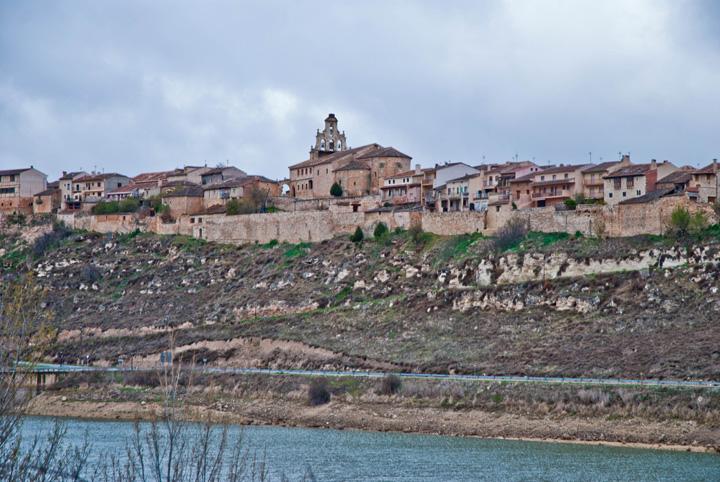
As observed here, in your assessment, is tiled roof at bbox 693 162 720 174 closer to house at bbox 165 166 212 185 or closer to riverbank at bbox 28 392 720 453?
riverbank at bbox 28 392 720 453

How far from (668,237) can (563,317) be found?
803cm

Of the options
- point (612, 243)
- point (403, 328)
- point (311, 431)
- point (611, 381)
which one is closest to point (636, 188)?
point (612, 243)

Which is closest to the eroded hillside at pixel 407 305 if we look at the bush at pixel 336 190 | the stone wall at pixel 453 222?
the stone wall at pixel 453 222

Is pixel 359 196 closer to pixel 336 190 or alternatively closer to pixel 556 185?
pixel 336 190

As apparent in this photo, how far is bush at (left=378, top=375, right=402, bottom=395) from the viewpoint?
5468cm

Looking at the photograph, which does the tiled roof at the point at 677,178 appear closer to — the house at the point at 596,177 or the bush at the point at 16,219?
the house at the point at 596,177

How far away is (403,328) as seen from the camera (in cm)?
6556

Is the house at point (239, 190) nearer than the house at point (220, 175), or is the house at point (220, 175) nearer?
the house at point (239, 190)

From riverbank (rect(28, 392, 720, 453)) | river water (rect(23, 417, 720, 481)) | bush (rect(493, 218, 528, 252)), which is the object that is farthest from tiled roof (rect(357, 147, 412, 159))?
river water (rect(23, 417, 720, 481))

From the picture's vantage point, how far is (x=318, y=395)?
56500 mm

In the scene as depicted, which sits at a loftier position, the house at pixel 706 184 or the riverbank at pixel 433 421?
the house at pixel 706 184

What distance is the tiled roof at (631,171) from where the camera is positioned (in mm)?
72938

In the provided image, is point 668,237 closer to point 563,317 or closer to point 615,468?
point 563,317

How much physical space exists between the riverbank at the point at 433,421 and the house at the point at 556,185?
26.9m
